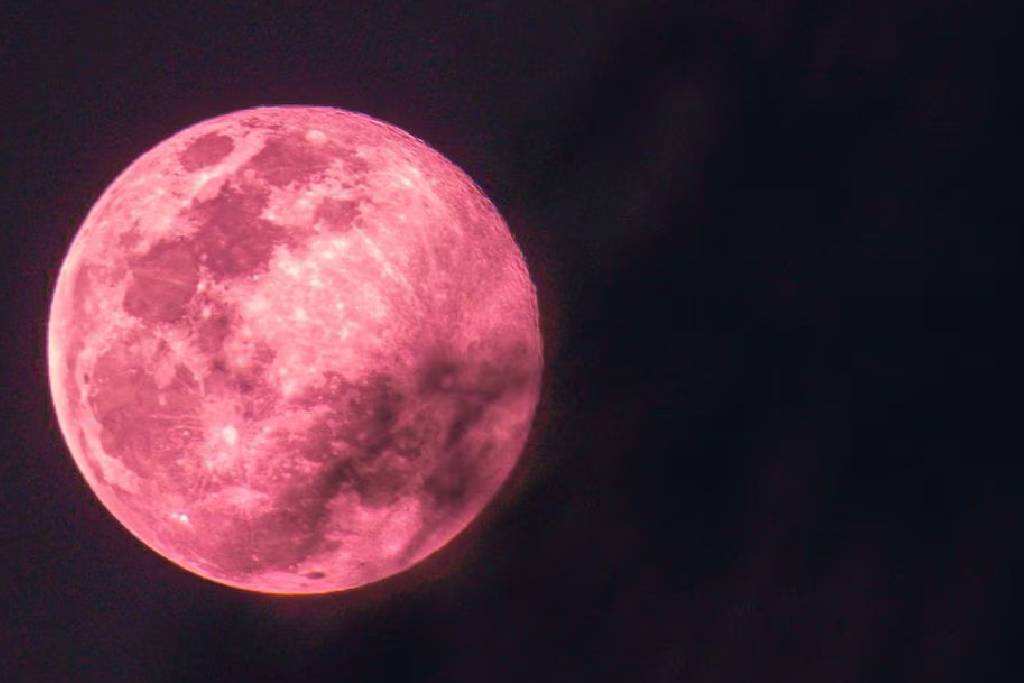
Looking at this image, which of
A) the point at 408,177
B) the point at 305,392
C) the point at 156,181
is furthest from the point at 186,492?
the point at 408,177

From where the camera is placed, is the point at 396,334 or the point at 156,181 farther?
the point at 156,181

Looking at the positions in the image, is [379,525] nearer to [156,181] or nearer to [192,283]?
[192,283]

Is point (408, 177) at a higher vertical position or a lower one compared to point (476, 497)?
higher

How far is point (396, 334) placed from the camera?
4012 mm

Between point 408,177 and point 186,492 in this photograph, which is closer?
point 186,492

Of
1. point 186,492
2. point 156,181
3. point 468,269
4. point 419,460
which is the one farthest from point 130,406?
point 468,269

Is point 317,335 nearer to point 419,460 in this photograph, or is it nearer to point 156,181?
point 419,460

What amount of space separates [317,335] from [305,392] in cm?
29

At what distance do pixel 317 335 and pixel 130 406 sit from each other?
41.2 inches

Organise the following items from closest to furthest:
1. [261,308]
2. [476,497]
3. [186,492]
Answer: [261,308] < [186,492] < [476,497]

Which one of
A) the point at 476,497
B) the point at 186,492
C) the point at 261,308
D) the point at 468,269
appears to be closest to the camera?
the point at 261,308

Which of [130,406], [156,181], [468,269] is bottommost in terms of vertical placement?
[130,406]

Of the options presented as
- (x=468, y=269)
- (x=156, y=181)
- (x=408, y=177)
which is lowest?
(x=156, y=181)

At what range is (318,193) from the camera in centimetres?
407
